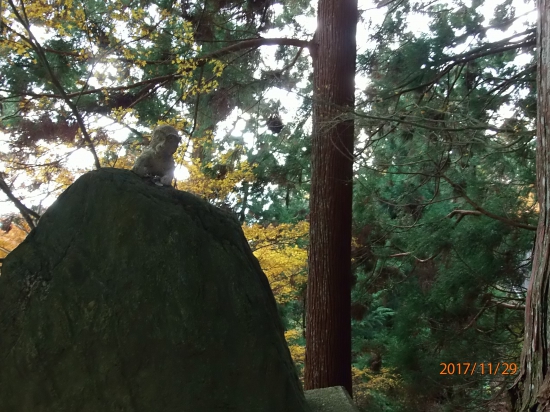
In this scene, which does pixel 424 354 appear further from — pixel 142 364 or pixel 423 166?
pixel 142 364

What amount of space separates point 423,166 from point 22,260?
13.5ft

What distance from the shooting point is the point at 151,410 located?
1.88m

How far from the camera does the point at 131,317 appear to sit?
196 cm

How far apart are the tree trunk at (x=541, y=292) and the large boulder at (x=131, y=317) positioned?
928 millimetres

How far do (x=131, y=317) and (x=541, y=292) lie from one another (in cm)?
165

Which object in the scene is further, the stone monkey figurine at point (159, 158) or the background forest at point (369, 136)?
the background forest at point (369, 136)

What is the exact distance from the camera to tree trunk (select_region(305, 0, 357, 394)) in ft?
13.6

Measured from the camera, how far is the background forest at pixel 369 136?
4410 mm

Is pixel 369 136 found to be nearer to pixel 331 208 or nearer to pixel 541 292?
pixel 331 208
